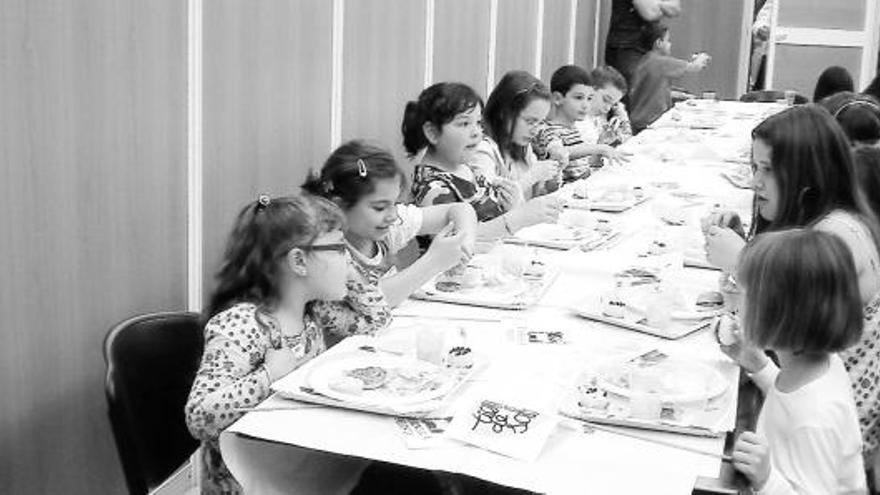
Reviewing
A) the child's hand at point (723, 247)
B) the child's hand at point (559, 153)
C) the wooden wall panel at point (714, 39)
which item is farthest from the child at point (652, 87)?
the child's hand at point (723, 247)

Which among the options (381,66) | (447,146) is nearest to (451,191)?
(447,146)

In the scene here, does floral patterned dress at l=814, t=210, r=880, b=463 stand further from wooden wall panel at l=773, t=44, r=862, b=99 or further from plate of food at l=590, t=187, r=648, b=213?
wooden wall panel at l=773, t=44, r=862, b=99

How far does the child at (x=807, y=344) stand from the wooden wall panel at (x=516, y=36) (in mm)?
4614

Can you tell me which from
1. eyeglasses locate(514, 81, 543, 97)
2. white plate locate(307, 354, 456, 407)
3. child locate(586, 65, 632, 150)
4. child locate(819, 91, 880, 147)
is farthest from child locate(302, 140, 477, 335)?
child locate(586, 65, 632, 150)

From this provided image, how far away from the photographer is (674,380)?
6.94 ft

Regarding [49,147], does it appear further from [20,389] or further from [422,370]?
[422,370]

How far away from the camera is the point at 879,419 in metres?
2.49

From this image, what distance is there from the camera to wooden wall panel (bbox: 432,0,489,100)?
17.9ft

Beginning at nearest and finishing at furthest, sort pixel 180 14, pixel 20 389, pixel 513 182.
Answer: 1. pixel 20 389
2. pixel 180 14
3. pixel 513 182

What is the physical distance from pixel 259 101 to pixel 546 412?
1.90 metres

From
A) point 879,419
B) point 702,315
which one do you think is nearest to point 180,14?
point 702,315

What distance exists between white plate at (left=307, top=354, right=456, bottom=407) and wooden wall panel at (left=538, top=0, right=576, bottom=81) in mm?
5848

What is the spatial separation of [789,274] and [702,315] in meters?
0.62

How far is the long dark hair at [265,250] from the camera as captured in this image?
7.62 ft
